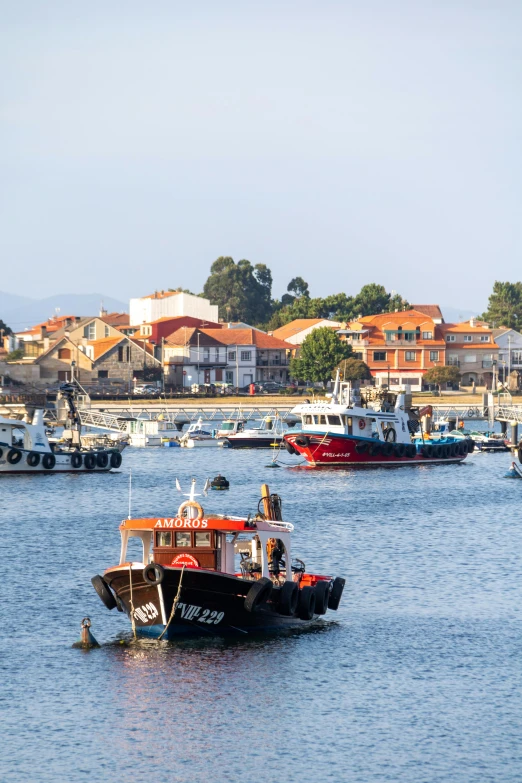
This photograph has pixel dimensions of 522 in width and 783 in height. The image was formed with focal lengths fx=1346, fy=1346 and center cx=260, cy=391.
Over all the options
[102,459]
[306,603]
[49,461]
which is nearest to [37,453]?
[49,461]

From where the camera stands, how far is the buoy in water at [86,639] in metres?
39.4

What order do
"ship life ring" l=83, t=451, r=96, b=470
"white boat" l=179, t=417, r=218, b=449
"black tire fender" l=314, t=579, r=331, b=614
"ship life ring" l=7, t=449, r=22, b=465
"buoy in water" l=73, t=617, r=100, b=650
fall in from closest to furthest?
"buoy in water" l=73, t=617, r=100, b=650 → "black tire fender" l=314, t=579, r=331, b=614 → "ship life ring" l=7, t=449, r=22, b=465 → "ship life ring" l=83, t=451, r=96, b=470 → "white boat" l=179, t=417, r=218, b=449

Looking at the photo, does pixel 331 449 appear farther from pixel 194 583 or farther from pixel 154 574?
pixel 154 574

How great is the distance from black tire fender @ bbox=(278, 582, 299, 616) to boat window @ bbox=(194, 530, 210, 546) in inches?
133

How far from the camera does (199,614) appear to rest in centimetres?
3797

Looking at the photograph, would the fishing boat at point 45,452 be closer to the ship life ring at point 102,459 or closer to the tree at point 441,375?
the ship life ring at point 102,459

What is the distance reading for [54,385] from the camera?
182 m

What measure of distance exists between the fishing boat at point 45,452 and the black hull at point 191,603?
52314 mm

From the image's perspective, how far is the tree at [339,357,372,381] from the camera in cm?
19150

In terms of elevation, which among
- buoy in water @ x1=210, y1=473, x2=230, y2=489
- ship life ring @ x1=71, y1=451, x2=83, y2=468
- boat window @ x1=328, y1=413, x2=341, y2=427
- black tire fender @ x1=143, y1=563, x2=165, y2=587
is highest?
boat window @ x1=328, y1=413, x2=341, y2=427

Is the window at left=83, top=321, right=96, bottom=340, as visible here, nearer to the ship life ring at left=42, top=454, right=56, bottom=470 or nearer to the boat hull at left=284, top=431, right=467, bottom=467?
the boat hull at left=284, top=431, right=467, bottom=467

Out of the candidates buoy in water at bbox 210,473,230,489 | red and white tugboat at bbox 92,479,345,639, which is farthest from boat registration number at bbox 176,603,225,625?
buoy in water at bbox 210,473,230,489

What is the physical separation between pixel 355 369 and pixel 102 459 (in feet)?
322

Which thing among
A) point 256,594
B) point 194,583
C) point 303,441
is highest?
point 303,441
